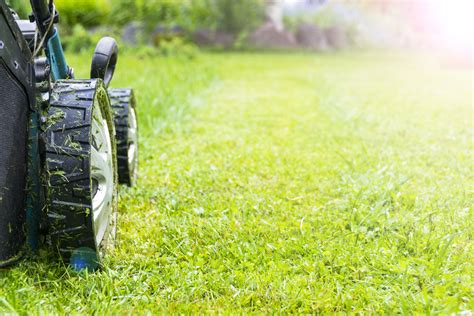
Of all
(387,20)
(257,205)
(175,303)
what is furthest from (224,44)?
(175,303)

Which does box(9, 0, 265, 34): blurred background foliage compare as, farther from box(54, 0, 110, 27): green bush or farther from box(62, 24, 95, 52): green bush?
box(62, 24, 95, 52): green bush

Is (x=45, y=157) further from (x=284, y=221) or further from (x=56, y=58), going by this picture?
(x=284, y=221)

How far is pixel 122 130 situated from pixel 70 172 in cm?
118

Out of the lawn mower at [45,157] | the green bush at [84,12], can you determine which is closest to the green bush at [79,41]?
the green bush at [84,12]

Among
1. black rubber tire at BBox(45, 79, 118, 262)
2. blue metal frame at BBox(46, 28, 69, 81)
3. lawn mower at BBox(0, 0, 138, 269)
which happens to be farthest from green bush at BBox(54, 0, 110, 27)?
black rubber tire at BBox(45, 79, 118, 262)

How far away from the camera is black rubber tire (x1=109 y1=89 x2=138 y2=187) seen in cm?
275

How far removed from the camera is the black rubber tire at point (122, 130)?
2746mm

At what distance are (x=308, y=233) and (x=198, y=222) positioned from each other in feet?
1.61

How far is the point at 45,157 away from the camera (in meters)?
1.63

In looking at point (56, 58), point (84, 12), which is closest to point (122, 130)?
point (56, 58)

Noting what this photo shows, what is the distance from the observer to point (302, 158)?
11.3 ft

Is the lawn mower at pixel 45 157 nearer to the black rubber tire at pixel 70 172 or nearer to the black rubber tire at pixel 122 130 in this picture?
the black rubber tire at pixel 70 172

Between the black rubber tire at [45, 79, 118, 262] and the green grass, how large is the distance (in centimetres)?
18

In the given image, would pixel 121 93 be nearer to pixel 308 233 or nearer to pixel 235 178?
pixel 235 178
